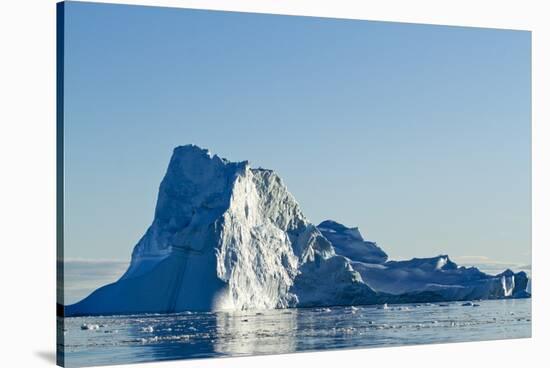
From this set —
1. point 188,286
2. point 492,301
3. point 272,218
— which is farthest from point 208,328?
point 492,301

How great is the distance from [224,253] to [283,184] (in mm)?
911

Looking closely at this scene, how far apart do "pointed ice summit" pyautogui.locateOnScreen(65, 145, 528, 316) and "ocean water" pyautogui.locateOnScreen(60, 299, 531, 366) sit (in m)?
0.12

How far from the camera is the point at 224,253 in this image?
1466cm

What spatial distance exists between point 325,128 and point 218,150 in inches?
48.2

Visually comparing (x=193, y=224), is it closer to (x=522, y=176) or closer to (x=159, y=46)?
(x=159, y=46)

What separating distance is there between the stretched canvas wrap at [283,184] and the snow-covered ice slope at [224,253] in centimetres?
2

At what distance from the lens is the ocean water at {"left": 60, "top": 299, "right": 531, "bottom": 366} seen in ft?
44.2

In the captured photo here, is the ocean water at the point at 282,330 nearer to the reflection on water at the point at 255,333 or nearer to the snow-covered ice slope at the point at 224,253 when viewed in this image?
the reflection on water at the point at 255,333

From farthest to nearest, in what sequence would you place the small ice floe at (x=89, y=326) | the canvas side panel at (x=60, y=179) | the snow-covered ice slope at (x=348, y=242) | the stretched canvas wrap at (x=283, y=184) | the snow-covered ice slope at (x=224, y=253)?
the snow-covered ice slope at (x=348, y=242), the snow-covered ice slope at (x=224, y=253), the stretched canvas wrap at (x=283, y=184), the small ice floe at (x=89, y=326), the canvas side panel at (x=60, y=179)

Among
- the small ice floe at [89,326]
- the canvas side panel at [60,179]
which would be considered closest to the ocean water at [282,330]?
the small ice floe at [89,326]

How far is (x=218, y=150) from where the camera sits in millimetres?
14391

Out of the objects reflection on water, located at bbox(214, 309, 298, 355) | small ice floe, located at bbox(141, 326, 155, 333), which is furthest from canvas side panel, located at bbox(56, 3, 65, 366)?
reflection on water, located at bbox(214, 309, 298, 355)

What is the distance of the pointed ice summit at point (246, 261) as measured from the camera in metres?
14.0

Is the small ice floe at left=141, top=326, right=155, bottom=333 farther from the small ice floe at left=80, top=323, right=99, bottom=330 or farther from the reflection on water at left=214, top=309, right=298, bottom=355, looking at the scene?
the reflection on water at left=214, top=309, right=298, bottom=355
